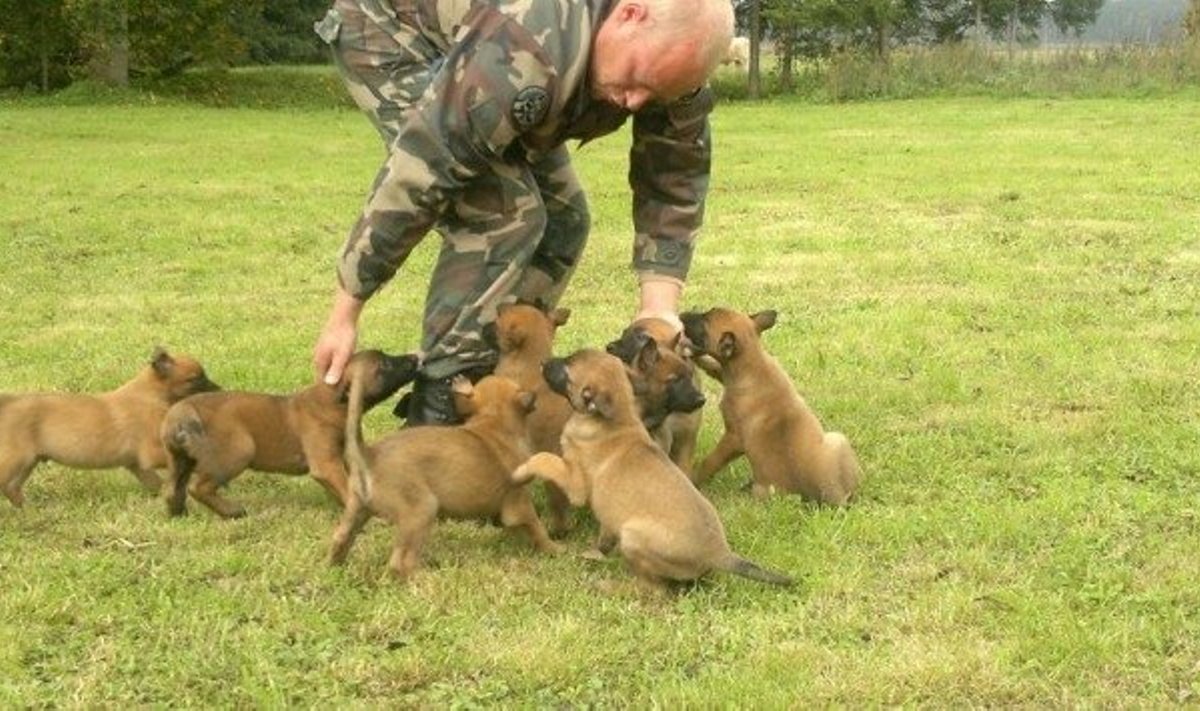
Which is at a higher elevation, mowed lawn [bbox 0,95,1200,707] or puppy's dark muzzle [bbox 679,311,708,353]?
puppy's dark muzzle [bbox 679,311,708,353]

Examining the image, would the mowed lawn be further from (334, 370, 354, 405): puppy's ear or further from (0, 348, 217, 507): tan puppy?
(334, 370, 354, 405): puppy's ear

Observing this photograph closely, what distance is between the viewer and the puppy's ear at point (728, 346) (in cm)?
612

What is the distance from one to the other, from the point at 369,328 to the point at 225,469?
13.1 ft

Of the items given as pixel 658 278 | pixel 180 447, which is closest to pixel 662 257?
pixel 658 278

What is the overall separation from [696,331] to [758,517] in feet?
3.44

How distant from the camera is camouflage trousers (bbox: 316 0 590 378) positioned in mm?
5621

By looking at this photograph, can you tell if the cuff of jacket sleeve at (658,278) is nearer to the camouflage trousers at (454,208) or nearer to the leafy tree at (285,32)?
the camouflage trousers at (454,208)

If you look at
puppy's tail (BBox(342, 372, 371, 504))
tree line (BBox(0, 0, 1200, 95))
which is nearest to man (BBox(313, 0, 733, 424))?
puppy's tail (BBox(342, 372, 371, 504))

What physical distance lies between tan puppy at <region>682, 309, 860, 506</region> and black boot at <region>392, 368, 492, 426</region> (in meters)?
0.93

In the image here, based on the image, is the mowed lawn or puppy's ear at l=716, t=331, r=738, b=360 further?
puppy's ear at l=716, t=331, r=738, b=360

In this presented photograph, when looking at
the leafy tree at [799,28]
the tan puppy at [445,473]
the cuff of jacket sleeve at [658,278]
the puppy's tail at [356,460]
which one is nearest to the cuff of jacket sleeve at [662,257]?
the cuff of jacket sleeve at [658,278]

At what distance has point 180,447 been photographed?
5.41 metres

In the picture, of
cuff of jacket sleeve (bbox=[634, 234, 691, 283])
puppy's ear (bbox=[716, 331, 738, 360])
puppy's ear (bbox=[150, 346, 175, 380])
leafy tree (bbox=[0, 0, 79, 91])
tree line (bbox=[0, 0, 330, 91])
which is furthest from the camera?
leafy tree (bbox=[0, 0, 79, 91])

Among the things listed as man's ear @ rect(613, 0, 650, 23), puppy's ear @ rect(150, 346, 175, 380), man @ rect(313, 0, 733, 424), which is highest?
man's ear @ rect(613, 0, 650, 23)
